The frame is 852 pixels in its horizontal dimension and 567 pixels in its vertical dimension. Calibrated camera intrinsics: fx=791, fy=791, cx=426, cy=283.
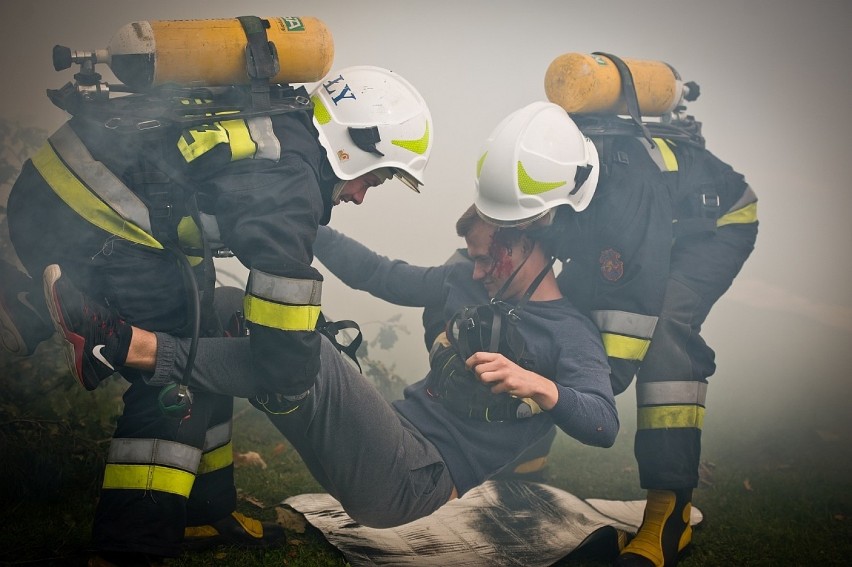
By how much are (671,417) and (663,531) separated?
0.51 metres

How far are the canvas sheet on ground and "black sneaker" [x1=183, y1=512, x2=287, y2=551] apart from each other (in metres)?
0.21

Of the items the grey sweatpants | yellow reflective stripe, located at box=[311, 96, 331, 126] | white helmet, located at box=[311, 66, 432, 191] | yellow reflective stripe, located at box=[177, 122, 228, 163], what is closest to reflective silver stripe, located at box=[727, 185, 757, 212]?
white helmet, located at box=[311, 66, 432, 191]

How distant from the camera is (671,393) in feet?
12.1

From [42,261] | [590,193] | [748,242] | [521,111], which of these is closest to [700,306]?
[748,242]

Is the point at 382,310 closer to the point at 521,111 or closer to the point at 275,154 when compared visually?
the point at 521,111

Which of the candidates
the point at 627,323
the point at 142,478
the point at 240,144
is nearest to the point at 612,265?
the point at 627,323

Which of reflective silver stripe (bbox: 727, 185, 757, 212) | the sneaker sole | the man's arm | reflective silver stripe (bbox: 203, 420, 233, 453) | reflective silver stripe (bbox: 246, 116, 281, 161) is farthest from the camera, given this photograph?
reflective silver stripe (bbox: 727, 185, 757, 212)

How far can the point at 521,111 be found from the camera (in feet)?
11.8

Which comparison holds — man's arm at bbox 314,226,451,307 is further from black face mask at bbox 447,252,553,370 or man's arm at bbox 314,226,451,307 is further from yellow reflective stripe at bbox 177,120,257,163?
yellow reflective stripe at bbox 177,120,257,163

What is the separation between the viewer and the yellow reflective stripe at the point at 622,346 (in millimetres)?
3441

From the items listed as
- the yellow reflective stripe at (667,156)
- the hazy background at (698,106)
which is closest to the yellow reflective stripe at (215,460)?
the hazy background at (698,106)

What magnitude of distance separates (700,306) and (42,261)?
2.93 metres

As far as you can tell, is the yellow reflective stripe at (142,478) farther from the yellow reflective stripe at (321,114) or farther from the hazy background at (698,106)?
the hazy background at (698,106)

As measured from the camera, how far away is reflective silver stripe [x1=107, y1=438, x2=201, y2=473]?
270 cm
